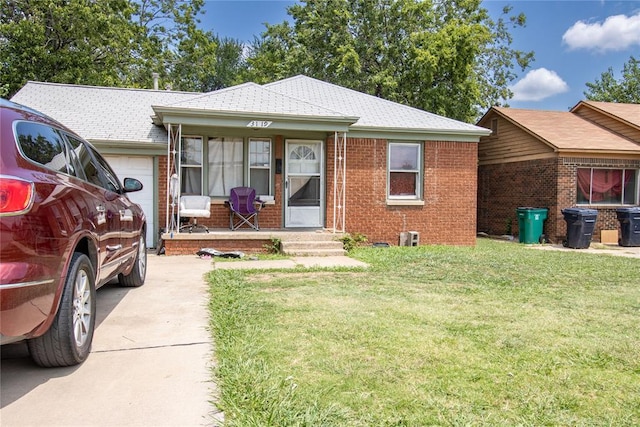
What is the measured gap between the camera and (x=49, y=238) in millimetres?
2881

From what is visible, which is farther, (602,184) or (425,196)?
(602,184)

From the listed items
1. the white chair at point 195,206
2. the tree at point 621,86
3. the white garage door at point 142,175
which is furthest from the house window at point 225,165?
the tree at point 621,86

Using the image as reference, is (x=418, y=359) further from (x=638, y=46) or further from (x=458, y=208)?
(x=638, y=46)

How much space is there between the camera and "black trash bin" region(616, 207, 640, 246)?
14.3 meters

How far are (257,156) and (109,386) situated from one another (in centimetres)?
910

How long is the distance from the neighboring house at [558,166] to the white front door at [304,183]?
786cm

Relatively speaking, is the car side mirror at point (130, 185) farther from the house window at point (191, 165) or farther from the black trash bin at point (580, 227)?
the black trash bin at point (580, 227)

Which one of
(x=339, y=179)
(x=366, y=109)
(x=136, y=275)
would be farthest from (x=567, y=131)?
(x=136, y=275)

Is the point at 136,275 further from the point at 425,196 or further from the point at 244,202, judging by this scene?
the point at 425,196

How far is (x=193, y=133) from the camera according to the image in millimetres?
11422

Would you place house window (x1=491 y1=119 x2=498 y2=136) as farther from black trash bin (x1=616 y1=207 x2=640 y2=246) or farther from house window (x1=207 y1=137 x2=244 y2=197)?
house window (x1=207 y1=137 x2=244 y2=197)

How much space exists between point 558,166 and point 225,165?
10.4m

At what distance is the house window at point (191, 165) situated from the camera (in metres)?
11.5

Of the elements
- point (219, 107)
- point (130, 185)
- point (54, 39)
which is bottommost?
point (130, 185)
